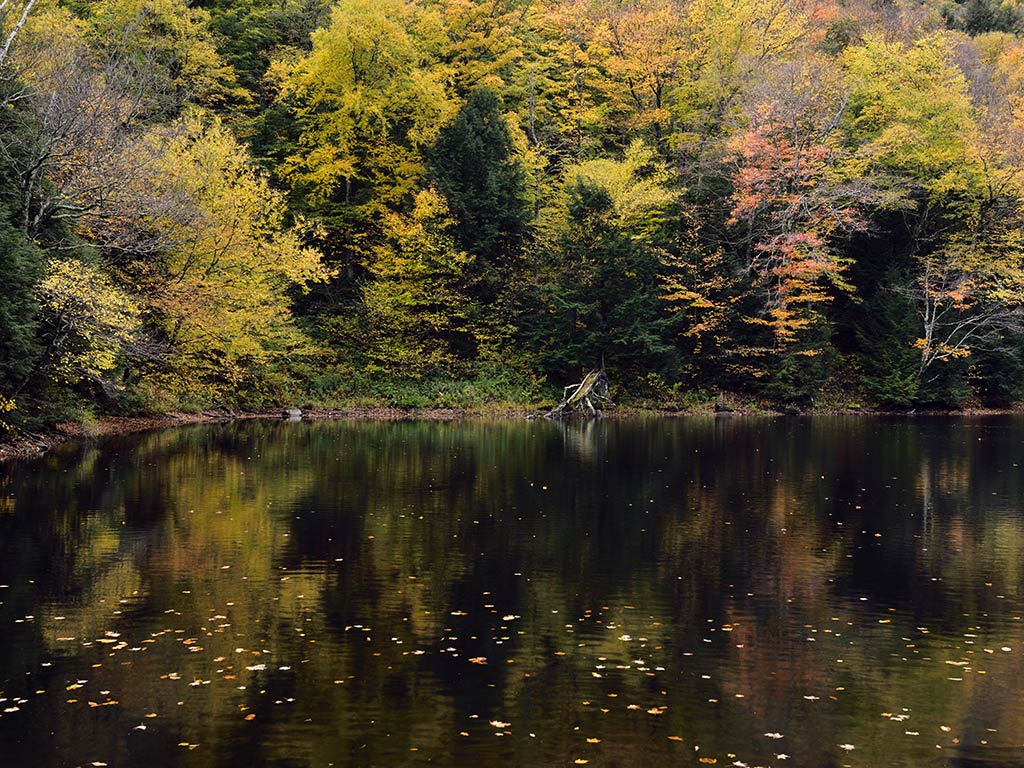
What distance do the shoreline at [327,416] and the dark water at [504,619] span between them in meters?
3.80

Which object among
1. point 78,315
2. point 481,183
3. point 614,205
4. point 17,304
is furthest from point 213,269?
point 614,205

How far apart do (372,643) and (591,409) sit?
3231cm

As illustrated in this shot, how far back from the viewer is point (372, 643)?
10.4m

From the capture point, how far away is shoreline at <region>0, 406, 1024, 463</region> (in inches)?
1042

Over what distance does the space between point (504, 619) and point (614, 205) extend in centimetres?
3473

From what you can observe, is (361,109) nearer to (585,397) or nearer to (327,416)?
(327,416)

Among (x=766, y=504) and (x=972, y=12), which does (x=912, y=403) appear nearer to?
(x=766, y=504)

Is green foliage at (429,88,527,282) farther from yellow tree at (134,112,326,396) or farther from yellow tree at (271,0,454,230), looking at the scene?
yellow tree at (134,112,326,396)

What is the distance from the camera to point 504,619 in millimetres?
11398

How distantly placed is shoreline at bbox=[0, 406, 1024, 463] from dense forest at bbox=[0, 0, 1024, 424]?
916 mm

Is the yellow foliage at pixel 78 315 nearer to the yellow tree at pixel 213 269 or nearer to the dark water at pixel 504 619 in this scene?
the dark water at pixel 504 619

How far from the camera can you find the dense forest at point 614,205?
43500 millimetres

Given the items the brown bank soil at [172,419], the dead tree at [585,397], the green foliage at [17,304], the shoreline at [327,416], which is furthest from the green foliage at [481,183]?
the green foliage at [17,304]

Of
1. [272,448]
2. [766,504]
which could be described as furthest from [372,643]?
[272,448]
